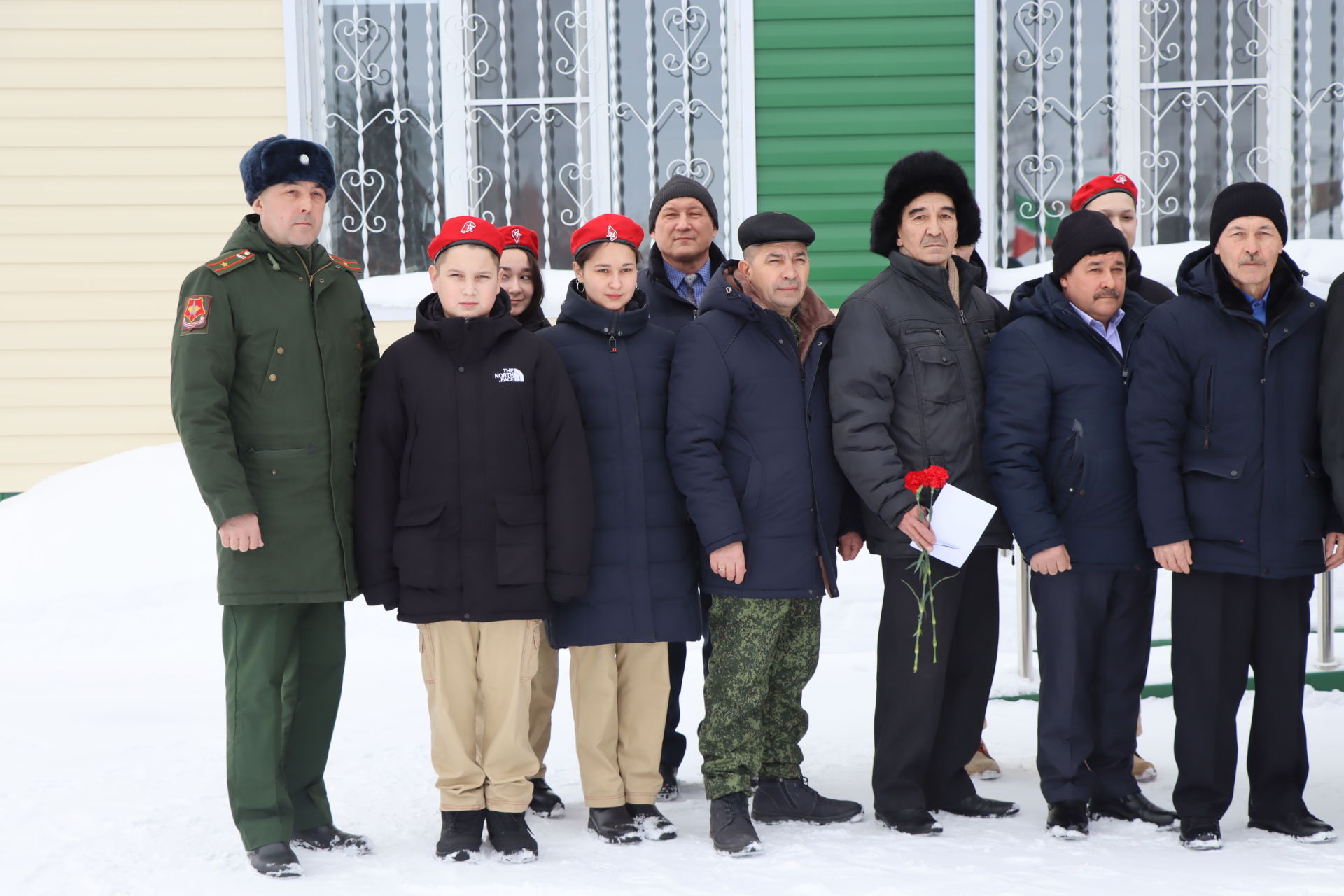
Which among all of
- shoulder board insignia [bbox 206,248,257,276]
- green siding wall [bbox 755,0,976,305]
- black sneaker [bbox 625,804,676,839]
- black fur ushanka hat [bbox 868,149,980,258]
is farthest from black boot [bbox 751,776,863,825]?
green siding wall [bbox 755,0,976,305]

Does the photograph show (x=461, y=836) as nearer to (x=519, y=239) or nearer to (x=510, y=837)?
(x=510, y=837)

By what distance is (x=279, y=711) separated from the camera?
296 centimetres

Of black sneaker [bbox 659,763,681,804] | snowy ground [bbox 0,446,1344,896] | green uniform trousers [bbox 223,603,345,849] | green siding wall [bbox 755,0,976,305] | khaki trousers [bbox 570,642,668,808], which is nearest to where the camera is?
snowy ground [bbox 0,446,1344,896]

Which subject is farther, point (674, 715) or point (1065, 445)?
point (674, 715)

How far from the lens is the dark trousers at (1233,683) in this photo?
302cm

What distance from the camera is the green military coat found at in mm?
2809

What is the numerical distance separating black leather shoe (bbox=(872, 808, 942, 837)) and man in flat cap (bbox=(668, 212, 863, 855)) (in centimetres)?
13

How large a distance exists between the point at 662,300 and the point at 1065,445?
123cm

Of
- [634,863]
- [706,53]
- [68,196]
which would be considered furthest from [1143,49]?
[68,196]

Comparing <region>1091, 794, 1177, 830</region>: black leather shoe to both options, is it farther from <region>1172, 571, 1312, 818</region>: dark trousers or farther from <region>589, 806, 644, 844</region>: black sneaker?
<region>589, 806, 644, 844</region>: black sneaker

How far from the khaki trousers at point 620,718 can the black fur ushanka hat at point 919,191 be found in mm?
1291

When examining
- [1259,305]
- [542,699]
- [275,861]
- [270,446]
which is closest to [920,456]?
[1259,305]

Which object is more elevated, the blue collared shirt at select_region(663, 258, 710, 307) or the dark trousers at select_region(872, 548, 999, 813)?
the blue collared shirt at select_region(663, 258, 710, 307)

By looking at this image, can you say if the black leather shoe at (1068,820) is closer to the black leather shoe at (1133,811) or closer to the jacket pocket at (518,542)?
the black leather shoe at (1133,811)
